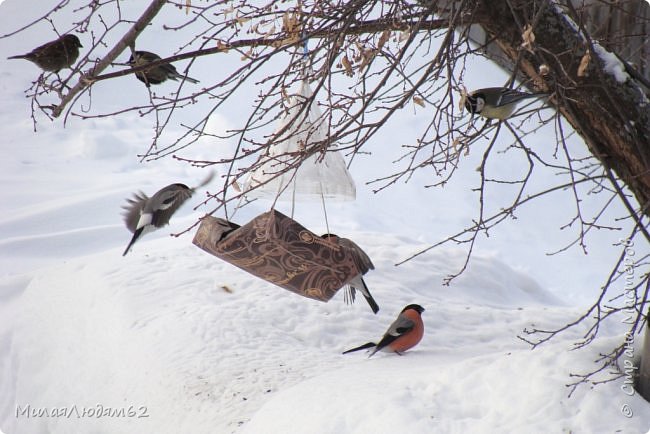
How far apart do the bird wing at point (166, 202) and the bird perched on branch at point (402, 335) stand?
1453 mm

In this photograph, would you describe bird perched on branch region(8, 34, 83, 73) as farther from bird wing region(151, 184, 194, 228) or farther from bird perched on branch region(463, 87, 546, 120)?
bird perched on branch region(463, 87, 546, 120)

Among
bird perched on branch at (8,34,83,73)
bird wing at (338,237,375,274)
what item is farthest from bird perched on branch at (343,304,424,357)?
bird perched on branch at (8,34,83,73)

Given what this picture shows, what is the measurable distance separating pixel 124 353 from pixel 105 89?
6.82m

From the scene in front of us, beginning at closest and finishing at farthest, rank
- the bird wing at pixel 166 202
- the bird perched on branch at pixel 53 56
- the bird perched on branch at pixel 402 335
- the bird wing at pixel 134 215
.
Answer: the bird wing at pixel 166 202, the bird perched on branch at pixel 53 56, the bird wing at pixel 134 215, the bird perched on branch at pixel 402 335

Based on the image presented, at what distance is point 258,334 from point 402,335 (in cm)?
96

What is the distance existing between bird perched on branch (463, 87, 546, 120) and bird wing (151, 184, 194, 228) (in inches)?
49.4

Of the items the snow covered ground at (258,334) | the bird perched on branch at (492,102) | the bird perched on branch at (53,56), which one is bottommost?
the snow covered ground at (258,334)

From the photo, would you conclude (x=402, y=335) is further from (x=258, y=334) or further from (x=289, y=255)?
(x=289, y=255)

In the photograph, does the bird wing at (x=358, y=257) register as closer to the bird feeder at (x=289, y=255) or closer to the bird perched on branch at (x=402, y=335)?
the bird feeder at (x=289, y=255)

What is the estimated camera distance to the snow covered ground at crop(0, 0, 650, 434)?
2859 mm

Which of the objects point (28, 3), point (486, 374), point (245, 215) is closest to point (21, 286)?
point (245, 215)

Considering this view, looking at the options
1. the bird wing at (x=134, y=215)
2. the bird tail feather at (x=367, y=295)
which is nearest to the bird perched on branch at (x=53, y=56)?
the bird wing at (x=134, y=215)

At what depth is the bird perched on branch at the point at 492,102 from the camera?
280cm

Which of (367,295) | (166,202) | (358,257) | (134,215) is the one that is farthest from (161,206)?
(367,295)
